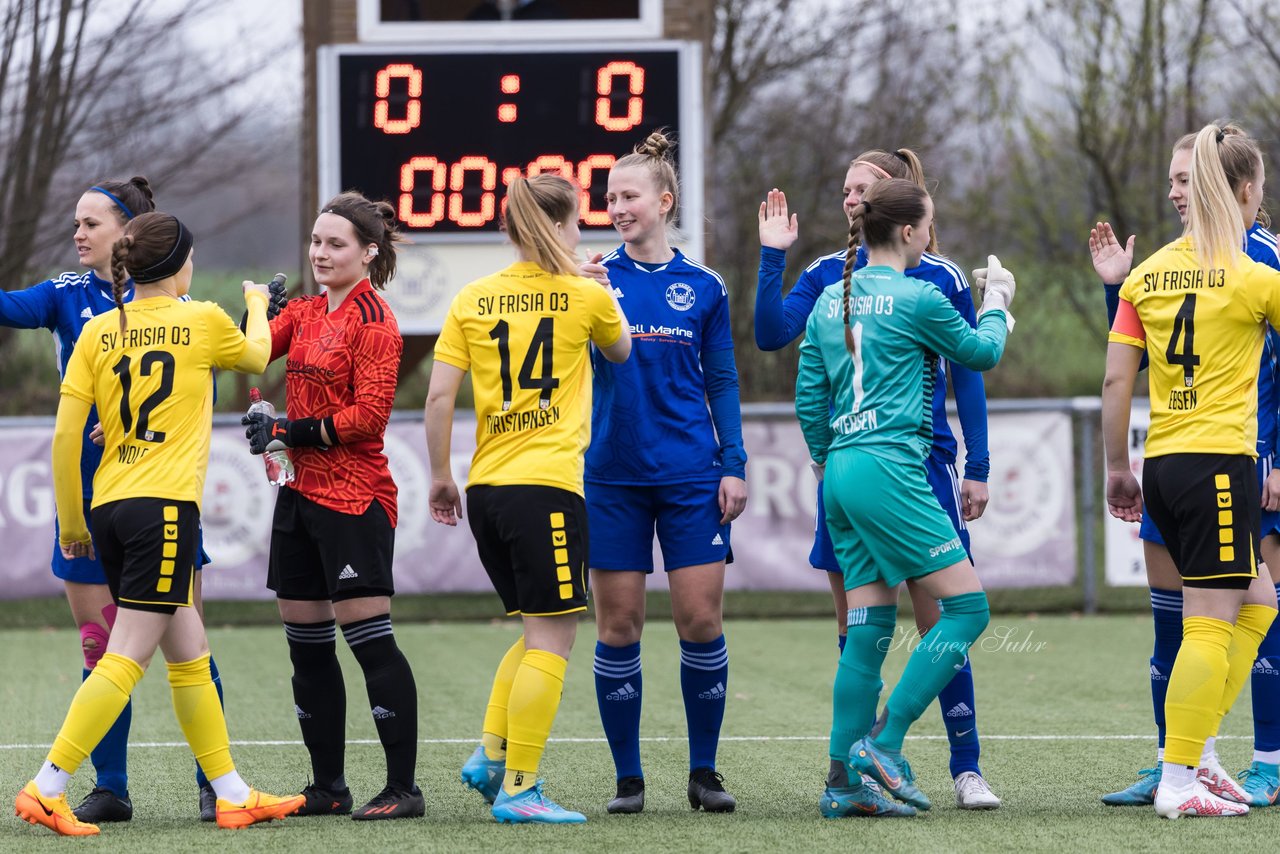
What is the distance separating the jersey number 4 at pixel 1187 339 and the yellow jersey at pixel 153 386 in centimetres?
262

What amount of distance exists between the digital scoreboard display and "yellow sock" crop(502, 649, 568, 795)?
5.79 meters

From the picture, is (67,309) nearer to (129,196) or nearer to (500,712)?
(129,196)

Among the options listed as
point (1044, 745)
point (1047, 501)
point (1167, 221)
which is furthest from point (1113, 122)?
point (1044, 745)

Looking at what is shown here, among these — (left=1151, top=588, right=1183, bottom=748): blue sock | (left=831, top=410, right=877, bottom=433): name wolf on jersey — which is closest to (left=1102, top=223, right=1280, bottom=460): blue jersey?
(left=1151, top=588, right=1183, bottom=748): blue sock

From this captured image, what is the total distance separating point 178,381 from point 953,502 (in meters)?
2.27

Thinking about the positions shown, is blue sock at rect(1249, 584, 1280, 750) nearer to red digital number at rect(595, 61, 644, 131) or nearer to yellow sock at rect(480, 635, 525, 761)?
yellow sock at rect(480, 635, 525, 761)

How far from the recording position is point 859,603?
495cm

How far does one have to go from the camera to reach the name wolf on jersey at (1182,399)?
487cm

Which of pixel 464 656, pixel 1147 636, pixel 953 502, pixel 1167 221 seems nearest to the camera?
pixel 953 502

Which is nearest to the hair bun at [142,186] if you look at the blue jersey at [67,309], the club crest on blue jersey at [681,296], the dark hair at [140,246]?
the blue jersey at [67,309]

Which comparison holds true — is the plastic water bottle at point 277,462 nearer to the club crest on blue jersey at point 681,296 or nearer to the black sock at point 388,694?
the black sock at point 388,694

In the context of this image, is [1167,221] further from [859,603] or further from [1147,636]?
[859,603]

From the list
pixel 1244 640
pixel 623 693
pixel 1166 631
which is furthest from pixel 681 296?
pixel 1244 640

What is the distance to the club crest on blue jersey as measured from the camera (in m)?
5.19
